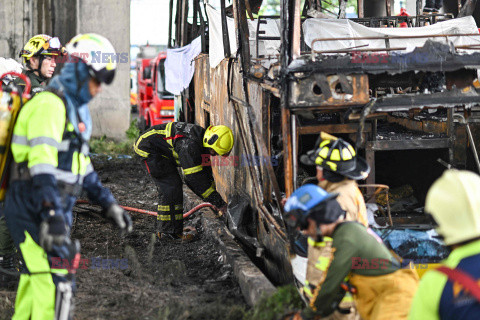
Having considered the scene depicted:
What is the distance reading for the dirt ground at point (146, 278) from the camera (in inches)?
197

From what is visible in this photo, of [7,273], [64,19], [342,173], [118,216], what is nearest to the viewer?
[118,216]

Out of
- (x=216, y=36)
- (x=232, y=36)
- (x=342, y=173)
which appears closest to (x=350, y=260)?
(x=342, y=173)

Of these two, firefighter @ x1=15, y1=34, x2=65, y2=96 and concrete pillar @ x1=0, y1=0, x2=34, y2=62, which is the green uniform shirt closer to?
firefighter @ x1=15, y1=34, x2=65, y2=96

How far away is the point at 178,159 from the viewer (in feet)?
25.0

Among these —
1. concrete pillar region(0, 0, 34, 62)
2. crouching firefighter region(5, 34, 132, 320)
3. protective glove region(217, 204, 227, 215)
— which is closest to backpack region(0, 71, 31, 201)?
crouching firefighter region(5, 34, 132, 320)

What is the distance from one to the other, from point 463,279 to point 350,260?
1278mm

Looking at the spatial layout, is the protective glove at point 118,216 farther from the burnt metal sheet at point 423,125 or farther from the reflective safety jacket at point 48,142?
the burnt metal sheet at point 423,125

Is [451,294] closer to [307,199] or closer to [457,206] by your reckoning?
[457,206]

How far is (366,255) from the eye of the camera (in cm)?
350

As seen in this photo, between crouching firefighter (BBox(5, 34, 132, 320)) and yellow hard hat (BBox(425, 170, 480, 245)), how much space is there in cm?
213

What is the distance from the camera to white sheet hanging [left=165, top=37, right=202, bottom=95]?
10859 millimetres

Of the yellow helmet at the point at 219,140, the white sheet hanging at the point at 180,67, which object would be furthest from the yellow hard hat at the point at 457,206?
the white sheet hanging at the point at 180,67

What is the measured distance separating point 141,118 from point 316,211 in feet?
59.2

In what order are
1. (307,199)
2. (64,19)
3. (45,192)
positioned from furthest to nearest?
(64,19) < (45,192) < (307,199)
